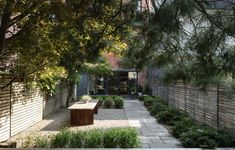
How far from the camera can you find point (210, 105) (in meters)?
17.1

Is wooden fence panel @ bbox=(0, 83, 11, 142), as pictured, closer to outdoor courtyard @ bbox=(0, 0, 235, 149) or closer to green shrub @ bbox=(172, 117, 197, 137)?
outdoor courtyard @ bbox=(0, 0, 235, 149)

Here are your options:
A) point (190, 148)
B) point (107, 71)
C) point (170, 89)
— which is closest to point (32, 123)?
point (190, 148)

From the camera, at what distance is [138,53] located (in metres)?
9.33

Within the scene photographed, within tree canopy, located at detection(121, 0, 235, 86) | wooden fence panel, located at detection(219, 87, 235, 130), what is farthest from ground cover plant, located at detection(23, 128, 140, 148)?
tree canopy, located at detection(121, 0, 235, 86)

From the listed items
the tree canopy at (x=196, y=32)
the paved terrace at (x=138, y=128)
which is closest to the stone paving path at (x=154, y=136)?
the paved terrace at (x=138, y=128)

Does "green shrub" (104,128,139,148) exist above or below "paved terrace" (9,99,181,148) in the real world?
above

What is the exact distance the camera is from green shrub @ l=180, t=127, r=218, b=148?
12.8 m

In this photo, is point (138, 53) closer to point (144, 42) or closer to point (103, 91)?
point (144, 42)

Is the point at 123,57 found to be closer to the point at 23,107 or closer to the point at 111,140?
the point at 111,140

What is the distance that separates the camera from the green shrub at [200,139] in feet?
42.1

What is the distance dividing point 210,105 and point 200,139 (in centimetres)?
424

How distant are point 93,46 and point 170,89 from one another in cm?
2002

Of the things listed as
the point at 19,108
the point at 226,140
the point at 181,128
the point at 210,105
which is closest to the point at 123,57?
the point at 226,140

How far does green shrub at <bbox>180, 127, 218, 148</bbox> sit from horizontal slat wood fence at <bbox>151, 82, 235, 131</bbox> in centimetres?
100
